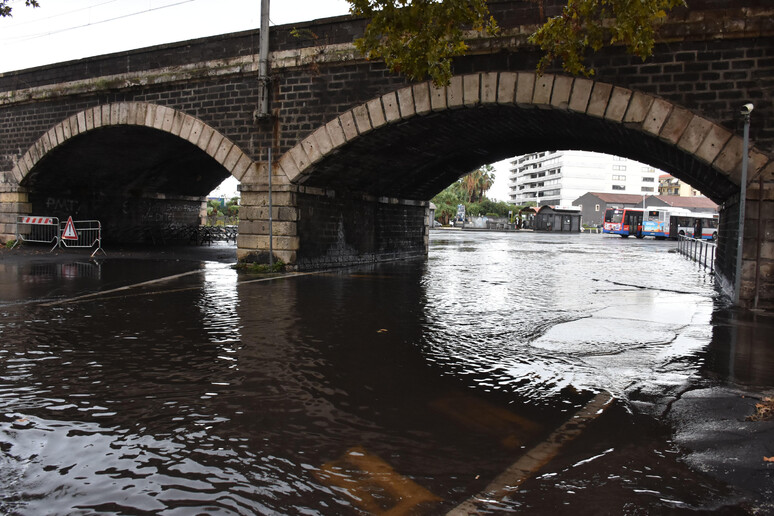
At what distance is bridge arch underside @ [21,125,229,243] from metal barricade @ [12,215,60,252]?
564 millimetres

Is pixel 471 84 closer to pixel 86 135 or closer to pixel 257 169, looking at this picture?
pixel 257 169

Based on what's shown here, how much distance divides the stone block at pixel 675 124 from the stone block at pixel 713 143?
362 mm

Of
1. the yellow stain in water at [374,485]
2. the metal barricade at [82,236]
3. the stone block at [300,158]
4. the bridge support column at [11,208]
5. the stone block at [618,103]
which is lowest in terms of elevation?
the yellow stain in water at [374,485]

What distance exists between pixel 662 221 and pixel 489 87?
149 feet

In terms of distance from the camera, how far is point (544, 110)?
35.8ft

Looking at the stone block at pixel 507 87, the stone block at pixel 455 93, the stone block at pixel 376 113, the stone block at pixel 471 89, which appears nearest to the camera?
the stone block at pixel 507 87

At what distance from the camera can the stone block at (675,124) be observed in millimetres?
9055

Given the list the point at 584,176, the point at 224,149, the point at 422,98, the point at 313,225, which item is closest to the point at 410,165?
the point at 313,225

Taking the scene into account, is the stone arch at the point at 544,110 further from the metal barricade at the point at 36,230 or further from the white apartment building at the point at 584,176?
the white apartment building at the point at 584,176

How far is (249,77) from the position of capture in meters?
13.3

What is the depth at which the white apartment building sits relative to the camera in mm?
105562

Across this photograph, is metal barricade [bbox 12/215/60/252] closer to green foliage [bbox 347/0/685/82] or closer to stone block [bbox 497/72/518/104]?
stone block [bbox 497/72/518/104]

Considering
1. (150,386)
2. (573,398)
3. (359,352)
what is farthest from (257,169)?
(573,398)

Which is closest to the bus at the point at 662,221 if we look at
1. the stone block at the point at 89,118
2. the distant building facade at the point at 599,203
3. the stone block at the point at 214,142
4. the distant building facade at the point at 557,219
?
the distant building facade at the point at 557,219
